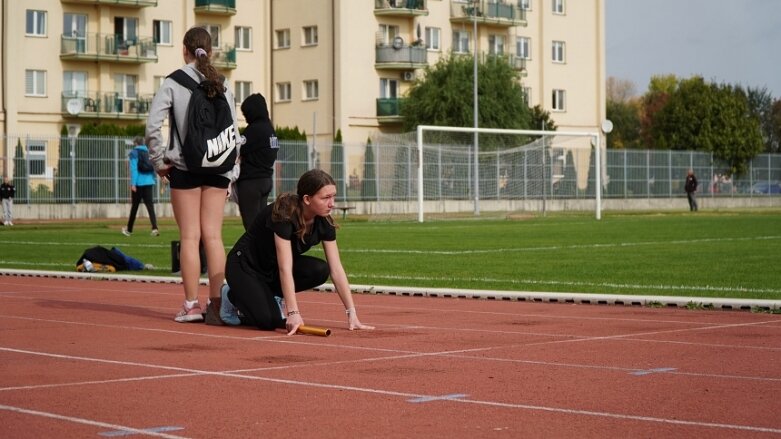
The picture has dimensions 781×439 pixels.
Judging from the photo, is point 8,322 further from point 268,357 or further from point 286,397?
point 286,397

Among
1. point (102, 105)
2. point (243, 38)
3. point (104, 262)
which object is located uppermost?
point (243, 38)

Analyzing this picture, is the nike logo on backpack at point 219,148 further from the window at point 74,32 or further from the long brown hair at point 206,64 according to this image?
the window at point 74,32

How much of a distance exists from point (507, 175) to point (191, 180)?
4631cm

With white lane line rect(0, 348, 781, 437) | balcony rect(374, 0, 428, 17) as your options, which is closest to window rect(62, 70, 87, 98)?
balcony rect(374, 0, 428, 17)

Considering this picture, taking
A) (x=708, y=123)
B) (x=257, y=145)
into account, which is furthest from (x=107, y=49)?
(x=257, y=145)

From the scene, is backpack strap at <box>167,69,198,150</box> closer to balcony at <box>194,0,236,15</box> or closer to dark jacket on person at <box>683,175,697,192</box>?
dark jacket on person at <box>683,175,697,192</box>

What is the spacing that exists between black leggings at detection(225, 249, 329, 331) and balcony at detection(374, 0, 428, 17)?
6363cm

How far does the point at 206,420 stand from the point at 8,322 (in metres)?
5.33

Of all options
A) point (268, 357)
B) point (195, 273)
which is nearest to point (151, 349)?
point (268, 357)

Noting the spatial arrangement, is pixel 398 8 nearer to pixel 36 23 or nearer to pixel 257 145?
pixel 36 23

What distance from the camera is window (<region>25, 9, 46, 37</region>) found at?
219 feet

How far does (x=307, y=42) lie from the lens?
243 feet

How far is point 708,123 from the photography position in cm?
9244

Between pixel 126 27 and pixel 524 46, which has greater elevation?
pixel 524 46
